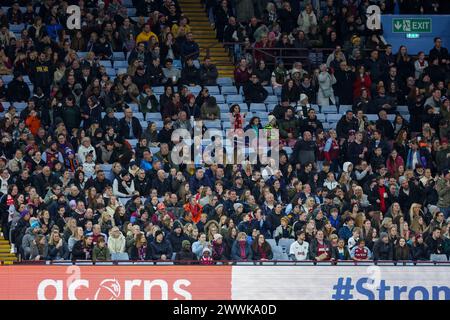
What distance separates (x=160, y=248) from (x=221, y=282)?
1864mm

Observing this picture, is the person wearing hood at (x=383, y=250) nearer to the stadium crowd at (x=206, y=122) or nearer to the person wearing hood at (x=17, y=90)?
the stadium crowd at (x=206, y=122)

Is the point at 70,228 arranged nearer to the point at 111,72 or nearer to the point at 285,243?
the point at 285,243

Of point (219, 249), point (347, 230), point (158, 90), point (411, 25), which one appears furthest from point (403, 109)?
point (219, 249)

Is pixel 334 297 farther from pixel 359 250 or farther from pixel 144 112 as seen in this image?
pixel 144 112

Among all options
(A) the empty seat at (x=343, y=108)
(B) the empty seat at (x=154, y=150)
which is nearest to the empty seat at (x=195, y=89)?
(B) the empty seat at (x=154, y=150)

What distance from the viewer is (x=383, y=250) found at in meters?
24.4

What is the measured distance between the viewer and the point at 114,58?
98.0 feet

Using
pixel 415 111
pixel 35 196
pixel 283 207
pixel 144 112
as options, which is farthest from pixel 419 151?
pixel 35 196

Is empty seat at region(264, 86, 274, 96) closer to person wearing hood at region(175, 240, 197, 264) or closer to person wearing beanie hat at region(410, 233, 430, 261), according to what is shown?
person wearing beanie hat at region(410, 233, 430, 261)

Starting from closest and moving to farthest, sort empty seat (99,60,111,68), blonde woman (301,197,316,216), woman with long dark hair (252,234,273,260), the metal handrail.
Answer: the metal handrail
woman with long dark hair (252,234,273,260)
blonde woman (301,197,316,216)
empty seat (99,60,111,68)

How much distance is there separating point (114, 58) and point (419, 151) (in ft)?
22.8

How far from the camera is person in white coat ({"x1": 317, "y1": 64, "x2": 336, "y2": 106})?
98.3ft

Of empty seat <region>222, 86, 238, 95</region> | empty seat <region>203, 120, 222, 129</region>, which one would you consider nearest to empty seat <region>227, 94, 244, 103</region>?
empty seat <region>222, 86, 238, 95</region>

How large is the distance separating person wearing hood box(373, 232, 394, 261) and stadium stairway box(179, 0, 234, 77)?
775 centimetres
